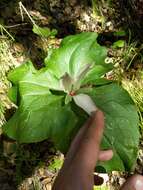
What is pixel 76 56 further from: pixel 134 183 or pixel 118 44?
pixel 134 183

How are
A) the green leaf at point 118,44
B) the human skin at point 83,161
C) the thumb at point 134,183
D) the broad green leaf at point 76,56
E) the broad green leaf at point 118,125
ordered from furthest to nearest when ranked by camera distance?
the green leaf at point 118,44
the broad green leaf at point 76,56
the broad green leaf at point 118,125
the thumb at point 134,183
the human skin at point 83,161

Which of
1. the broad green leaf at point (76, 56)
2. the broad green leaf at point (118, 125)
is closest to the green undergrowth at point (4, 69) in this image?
the broad green leaf at point (76, 56)

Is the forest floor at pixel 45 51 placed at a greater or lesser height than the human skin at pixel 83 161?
lesser

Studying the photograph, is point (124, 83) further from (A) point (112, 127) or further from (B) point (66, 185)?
(B) point (66, 185)

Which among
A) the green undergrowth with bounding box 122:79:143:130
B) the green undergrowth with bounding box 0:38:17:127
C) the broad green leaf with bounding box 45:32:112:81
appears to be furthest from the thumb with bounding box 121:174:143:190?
the green undergrowth with bounding box 122:79:143:130

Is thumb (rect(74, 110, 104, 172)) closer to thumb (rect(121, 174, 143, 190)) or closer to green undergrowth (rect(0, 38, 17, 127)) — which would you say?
thumb (rect(121, 174, 143, 190))

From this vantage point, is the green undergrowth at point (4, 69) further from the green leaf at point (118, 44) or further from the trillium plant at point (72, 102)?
the green leaf at point (118, 44)

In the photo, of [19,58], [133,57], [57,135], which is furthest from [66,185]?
[133,57]
